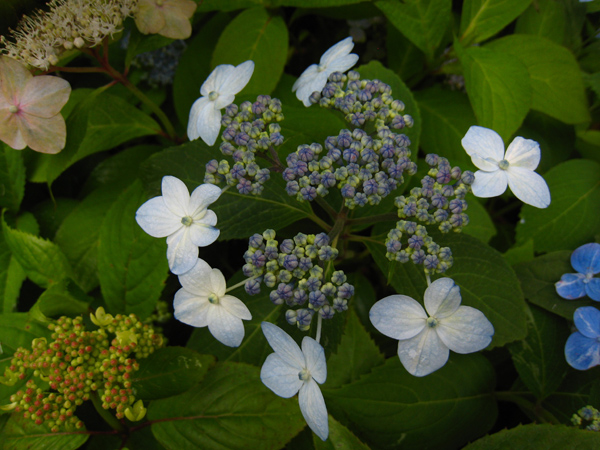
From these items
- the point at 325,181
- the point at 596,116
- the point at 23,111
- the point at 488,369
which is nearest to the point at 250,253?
the point at 325,181

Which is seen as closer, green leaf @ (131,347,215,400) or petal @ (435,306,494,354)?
petal @ (435,306,494,354)

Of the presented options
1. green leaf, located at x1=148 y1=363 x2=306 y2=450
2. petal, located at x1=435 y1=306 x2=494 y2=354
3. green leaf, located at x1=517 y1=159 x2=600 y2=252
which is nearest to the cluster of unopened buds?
green leaf, located at x1=148 y1=363 x2=306 y2=450

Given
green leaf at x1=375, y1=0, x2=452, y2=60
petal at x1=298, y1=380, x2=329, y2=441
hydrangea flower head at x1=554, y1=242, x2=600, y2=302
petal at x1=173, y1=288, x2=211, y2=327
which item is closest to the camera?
petal at x1=298, y1=380, x2=329, y2=441

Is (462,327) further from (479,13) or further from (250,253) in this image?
(479,13)

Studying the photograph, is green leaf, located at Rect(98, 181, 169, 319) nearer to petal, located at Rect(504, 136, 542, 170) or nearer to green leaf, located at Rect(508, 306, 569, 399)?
petal, located at Rect(504, 136, 542, 170)

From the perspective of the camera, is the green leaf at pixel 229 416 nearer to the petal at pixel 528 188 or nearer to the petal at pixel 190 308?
the petal at pixel 190 308

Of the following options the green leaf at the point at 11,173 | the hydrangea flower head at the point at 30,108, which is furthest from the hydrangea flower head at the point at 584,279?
the green leaf at the point at 11,173

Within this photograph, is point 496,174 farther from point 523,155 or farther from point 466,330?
point 466,330
